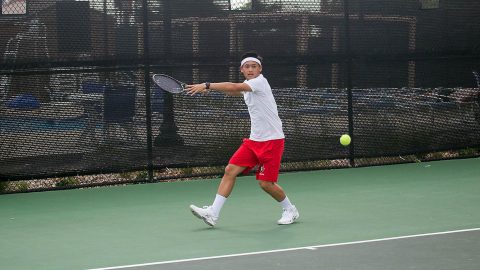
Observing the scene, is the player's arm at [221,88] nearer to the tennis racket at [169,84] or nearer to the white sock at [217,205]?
the tennis racket at [169,84]

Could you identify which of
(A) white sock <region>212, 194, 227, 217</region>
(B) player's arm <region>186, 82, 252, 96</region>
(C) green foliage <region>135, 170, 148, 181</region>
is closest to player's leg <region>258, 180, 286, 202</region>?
(A) white sock <region>212, 194, 227, 217</region>

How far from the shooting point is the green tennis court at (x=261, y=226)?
6.64 m

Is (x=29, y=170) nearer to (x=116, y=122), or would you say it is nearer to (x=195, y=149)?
(x=116, y=122)

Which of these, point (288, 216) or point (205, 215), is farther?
point (288, 216)

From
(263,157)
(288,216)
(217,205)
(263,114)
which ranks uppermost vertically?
(263,114)

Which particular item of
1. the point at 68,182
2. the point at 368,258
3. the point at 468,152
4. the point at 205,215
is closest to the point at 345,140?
the point at 468,152

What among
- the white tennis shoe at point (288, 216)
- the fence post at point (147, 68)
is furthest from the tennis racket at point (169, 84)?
the fence post at point (147, 68)

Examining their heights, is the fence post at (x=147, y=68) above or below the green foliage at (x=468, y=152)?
above

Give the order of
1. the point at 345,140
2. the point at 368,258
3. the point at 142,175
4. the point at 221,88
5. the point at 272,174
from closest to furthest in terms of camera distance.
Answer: the point at 368,258 < the point at 221,88 < the point at 272,174 < the point at 142,175 < the point at 345,140

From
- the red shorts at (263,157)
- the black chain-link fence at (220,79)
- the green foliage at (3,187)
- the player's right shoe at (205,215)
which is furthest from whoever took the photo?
the green foliage at (3,187)

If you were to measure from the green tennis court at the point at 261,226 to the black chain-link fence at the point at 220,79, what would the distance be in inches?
18.2

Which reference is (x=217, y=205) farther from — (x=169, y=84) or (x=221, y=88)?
(x=169, y=84)

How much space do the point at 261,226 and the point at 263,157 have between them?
0.58 metres

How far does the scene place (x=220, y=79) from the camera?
11180 mm
